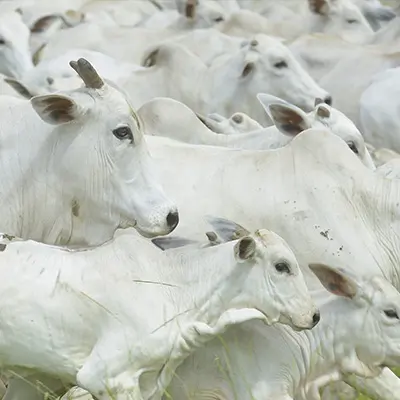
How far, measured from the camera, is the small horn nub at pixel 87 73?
523 centimetres

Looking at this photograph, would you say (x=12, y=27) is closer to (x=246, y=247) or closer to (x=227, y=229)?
(x=227, y=229)

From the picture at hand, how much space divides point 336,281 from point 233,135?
1848mm

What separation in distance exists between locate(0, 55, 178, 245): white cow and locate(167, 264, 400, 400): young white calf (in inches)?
20.9

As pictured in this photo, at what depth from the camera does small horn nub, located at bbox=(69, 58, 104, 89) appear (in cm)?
523

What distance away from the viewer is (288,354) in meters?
5.11

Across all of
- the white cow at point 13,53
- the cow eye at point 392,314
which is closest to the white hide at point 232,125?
the white cow at point 13,53

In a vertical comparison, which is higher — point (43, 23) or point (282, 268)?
point (282, 268)

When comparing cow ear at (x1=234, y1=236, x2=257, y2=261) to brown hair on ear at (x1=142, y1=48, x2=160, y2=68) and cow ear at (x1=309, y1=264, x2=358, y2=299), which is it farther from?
brown hair on ear at (x1=142, y1=48, x2=160, y2=68)

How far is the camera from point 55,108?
5.26 m

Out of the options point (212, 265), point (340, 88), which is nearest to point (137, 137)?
point (212, 265)

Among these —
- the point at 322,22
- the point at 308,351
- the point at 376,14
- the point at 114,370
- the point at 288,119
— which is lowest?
the point at 376,14

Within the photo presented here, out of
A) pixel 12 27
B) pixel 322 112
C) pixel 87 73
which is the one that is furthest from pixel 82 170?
pixel 12 27

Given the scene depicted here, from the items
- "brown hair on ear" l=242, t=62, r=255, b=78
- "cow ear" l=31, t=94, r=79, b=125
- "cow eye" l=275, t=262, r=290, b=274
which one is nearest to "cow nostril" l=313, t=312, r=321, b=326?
"cow eye" l=275, t=262, r=290, b=274

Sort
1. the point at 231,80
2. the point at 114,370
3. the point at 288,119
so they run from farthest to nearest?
the point at 231,80 → the point at 288,119 → the point at 114,370
